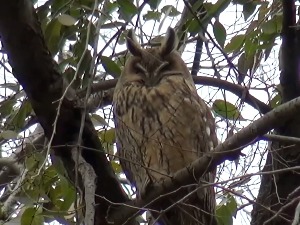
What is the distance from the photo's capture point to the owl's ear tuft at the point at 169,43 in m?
2.67

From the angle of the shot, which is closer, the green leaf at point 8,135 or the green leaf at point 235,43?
the green leaf at point 8,135

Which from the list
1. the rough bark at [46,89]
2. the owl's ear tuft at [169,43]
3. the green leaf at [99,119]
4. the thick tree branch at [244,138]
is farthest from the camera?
the owl's ear tuft at [169,43]

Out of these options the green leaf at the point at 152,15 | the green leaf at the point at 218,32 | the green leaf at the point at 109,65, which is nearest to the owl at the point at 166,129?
the green leaf at the point at 152,15

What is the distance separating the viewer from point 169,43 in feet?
9.08

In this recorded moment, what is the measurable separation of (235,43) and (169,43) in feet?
1.69

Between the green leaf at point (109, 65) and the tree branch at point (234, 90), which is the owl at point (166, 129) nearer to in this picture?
the tree branch at point (234, 90)

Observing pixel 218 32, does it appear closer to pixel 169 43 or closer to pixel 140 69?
pixel 169 43

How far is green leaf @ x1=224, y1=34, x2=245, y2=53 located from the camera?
2.29 m

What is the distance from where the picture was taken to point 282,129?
238 cm

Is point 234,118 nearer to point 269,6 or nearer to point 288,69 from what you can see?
point 288,69

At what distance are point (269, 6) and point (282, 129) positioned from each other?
0.49 metres

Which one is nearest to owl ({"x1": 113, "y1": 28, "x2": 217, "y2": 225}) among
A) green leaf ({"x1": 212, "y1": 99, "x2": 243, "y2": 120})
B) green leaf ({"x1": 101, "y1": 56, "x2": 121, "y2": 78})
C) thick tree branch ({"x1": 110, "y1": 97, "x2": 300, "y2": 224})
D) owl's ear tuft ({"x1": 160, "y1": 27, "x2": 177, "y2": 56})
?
owl's ear tuft ({"x1": 160, "y1": 27, "x2": 177, "y2": 56})

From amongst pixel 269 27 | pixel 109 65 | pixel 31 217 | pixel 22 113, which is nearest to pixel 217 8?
pixel 269 27

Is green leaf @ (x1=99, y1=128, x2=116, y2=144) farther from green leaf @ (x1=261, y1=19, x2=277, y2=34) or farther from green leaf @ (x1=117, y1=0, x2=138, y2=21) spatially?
green leaf @ (x1=261, y1=19, x2=277, y2=34)
